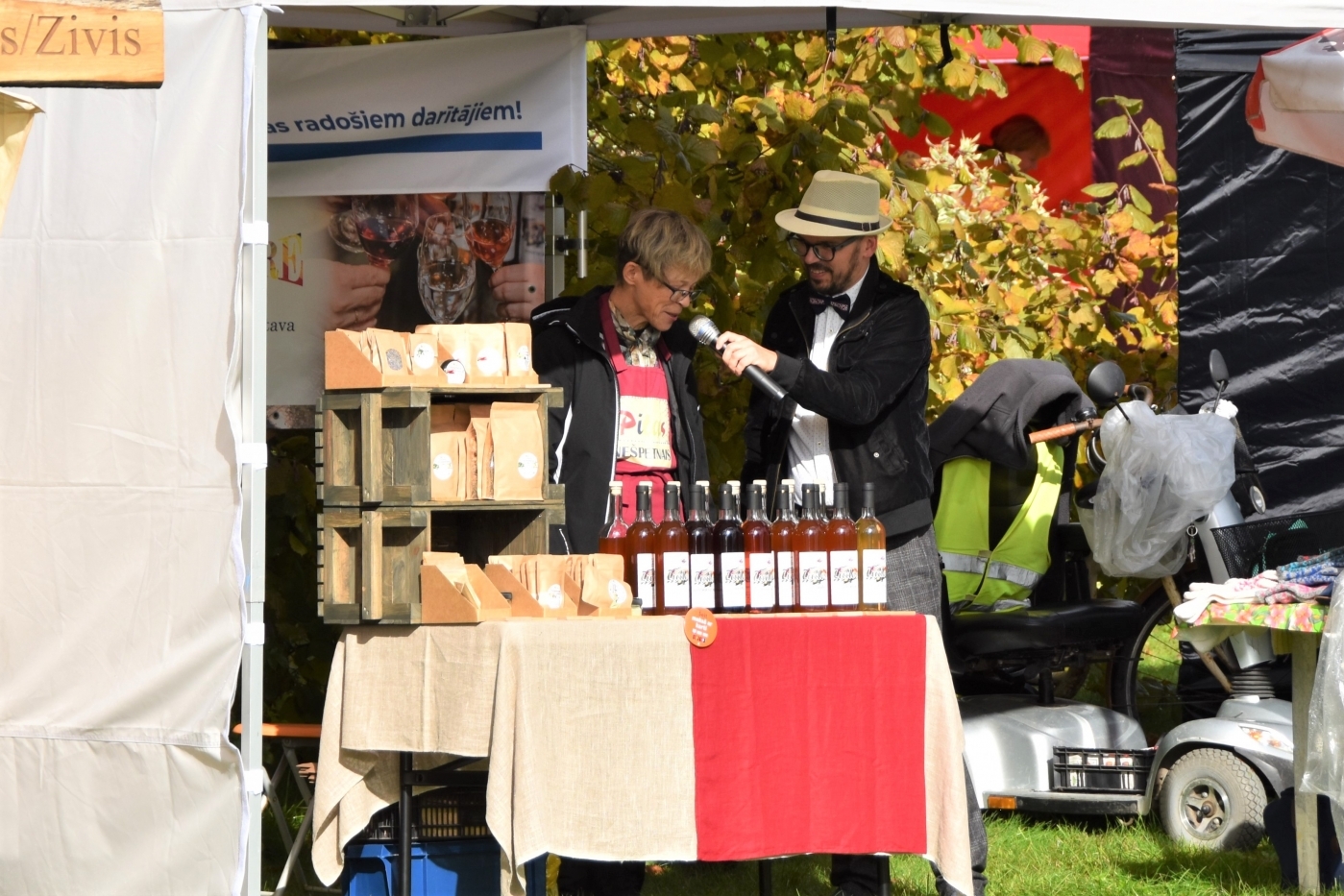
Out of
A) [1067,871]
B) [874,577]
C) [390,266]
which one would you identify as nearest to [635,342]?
[874,577]

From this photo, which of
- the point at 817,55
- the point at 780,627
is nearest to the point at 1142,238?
the point at 817,55

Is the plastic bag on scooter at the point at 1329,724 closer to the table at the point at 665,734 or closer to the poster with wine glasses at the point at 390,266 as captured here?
the table at the point at 665,734

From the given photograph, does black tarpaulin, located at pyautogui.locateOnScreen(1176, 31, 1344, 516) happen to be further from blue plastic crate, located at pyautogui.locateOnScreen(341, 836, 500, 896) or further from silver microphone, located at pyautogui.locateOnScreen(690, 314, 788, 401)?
blue plastic crate, located at pyautogui.locateOnScreen(341, 836, 500, 896)

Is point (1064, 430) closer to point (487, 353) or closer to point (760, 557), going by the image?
point (760, 557)

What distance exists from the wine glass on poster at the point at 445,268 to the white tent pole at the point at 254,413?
189 centimetres

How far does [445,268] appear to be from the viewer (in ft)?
19.3

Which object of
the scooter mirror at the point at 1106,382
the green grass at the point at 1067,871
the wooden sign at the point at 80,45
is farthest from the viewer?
the scooter mirror at the point at 1106,382

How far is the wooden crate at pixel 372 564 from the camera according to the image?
391 centimetres

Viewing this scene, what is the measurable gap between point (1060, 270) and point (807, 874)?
343 centimetres

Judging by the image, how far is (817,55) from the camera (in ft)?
21.7

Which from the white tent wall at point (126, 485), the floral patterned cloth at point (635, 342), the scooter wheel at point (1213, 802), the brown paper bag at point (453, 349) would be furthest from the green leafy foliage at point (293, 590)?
the scooter wheel at point (1213, 802)

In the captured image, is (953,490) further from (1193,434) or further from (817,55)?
(817,55)

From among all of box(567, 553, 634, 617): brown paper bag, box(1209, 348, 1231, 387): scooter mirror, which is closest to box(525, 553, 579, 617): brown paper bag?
box(567, 553, 634, 617): brown paper bag

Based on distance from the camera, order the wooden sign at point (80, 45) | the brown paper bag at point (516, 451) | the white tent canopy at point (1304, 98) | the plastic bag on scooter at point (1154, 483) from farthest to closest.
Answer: the plastic bag on scooter at point (1154, 483), the white tent canopy at point (1304, 98), the brown paper bag at point (516, 451), the wooden sign at point (80, 45)
